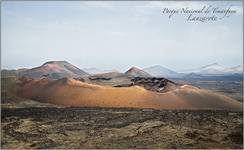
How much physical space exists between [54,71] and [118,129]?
49.7 metres

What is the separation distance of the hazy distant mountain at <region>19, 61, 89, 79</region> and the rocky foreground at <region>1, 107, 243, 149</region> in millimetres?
37939

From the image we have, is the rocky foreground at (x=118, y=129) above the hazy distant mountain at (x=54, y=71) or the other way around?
the other way around

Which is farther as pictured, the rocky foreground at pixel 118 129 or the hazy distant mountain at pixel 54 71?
the hazy distant mountain at pixel 54 71

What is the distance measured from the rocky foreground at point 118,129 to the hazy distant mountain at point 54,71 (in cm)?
3794

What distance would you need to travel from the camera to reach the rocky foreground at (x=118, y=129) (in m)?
13.2

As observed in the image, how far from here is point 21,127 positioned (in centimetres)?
1577

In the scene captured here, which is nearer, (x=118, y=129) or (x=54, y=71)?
(x=118, y=129)

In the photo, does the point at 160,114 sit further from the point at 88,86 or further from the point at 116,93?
the point at 88,86

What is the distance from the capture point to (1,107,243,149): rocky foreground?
43.4ft

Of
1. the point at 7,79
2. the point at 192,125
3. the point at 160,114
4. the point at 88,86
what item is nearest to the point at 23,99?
the point at 88,86

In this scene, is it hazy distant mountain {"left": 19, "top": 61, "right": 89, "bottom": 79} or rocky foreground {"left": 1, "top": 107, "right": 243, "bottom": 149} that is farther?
hazy distant mountain {"left": 19, "top": 61, "right": 89, "bottom": 79}

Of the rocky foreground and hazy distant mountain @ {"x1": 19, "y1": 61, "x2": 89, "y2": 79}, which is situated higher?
hazy distant mountain @ {"x1": 19, "y1": 61, "x2": 89, "y2": 79}

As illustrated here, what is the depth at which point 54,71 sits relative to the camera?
63562 mm

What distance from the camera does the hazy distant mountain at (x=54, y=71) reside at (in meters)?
57.8
